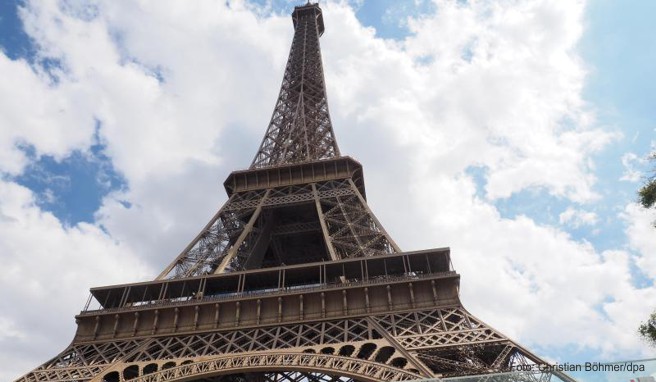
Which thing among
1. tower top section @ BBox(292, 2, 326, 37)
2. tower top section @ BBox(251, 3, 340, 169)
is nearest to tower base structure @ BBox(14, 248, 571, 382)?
tower top section @ BBox(251, 3, 340, 169)

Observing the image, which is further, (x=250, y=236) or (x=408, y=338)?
(x=250, y=236)

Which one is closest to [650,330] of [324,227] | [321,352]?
[321,352]

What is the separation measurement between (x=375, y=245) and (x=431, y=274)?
4.87 metres

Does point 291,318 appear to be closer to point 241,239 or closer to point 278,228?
point 241,239

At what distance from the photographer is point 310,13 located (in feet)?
193

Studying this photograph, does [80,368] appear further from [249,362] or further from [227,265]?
[227,265]

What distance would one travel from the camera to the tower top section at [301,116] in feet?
124

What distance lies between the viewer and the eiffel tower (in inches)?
696

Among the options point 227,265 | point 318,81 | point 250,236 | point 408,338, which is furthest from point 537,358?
point 318,81

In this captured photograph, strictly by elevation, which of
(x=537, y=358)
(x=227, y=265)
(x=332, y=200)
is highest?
(x=332, y=200)

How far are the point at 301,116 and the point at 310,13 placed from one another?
74.1ft

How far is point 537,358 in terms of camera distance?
52.4 feet

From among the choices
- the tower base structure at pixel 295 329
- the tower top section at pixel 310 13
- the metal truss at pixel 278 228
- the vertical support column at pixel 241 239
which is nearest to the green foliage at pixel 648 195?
the tower base structure at pixel 295 329

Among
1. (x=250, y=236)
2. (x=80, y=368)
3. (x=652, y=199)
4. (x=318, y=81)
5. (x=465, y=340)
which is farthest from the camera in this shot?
(x=318, y=81)
